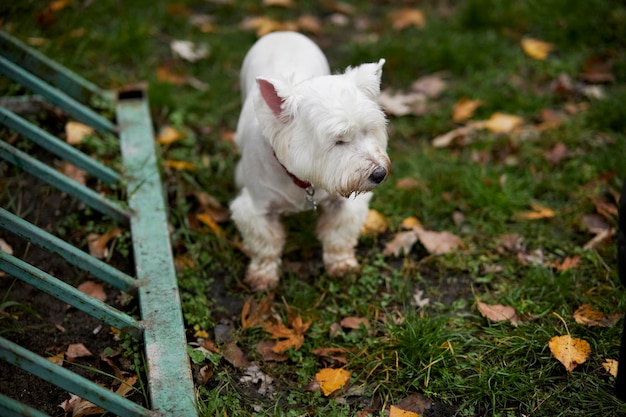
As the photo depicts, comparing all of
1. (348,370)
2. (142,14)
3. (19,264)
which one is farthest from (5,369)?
(142,14)

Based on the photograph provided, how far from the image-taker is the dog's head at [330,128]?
274cm

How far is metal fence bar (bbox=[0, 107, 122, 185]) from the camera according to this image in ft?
11.3

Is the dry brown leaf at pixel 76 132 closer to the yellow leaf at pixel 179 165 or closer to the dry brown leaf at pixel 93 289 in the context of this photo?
the yellow leaf at pixel 179 165

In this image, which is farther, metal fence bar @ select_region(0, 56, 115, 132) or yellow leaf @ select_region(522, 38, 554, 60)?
yellow leaf @ select_region(522, 38, 554, 60)

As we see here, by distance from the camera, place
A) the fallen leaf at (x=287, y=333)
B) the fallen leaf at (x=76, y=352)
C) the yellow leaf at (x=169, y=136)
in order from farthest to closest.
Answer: the yellow leaf at (x=169, y=136), the fallen leaf at (x=287, y=333), the fallen leaf at (x=76, y=352)

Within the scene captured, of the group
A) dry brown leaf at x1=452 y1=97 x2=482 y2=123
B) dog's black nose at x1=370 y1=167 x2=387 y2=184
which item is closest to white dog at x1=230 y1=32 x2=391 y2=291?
dog's black nose at x1=370 y1=167 x2=387 y2=184

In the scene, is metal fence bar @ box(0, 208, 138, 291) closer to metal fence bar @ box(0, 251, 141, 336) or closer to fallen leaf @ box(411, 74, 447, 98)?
metal fence bar @ box(0, 251, 141, 336)

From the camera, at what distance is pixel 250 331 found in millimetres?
3117

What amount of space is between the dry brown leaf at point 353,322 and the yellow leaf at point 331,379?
0.29 m

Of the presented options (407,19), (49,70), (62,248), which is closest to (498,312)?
(62,248)

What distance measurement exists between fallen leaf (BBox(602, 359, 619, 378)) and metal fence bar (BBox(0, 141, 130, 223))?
2.34 m

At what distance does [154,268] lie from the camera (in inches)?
124

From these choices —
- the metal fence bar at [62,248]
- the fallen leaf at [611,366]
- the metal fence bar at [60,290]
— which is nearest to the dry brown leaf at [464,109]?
the fallen leaf at [611,366]

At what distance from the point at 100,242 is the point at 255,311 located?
0.91 m
